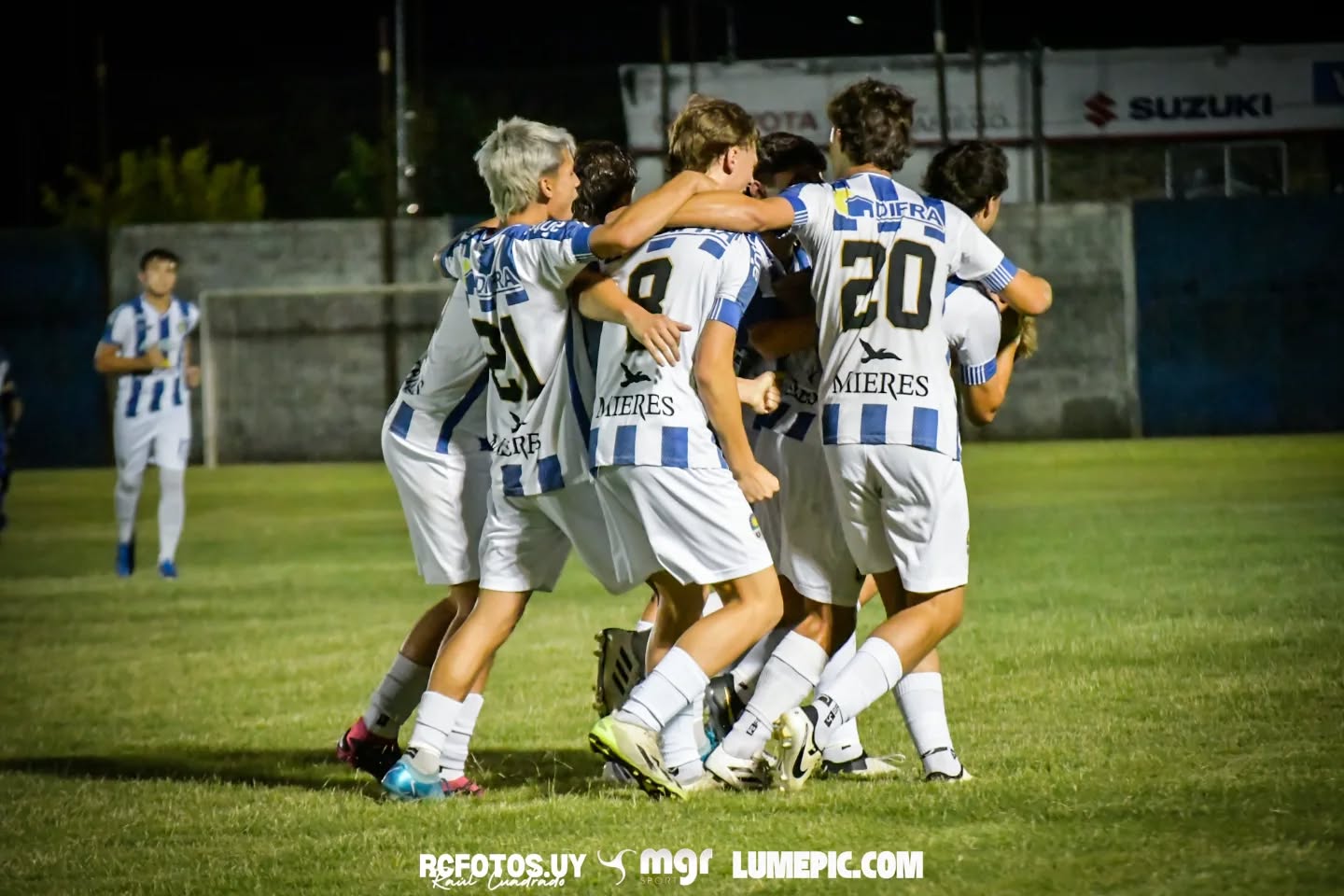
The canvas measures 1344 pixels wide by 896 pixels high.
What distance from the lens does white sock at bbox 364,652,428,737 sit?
641cm

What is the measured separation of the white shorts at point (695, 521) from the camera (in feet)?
17.9

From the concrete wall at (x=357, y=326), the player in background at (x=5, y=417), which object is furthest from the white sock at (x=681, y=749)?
the concrete wall at (x=357, y=326)

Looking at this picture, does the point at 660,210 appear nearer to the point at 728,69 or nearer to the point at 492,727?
the point at 492,727

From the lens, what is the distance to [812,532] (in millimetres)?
6016

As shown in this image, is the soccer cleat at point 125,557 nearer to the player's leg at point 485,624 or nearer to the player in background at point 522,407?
the player's leg at point 485,624

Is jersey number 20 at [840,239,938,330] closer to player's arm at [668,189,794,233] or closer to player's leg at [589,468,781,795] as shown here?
player's arm at [668,189,794,233]

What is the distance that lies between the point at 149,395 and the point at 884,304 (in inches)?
367

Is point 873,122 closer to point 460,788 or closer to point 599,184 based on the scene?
point 599,184

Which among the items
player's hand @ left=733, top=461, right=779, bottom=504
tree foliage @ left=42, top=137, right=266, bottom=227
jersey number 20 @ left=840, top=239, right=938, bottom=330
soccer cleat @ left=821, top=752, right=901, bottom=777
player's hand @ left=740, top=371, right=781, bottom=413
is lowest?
soccer cleat @ left=821, top=752, right=901, bottom=777

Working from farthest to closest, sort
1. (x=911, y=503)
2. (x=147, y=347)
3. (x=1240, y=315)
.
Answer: (x=1240, y=315) → (x=147, y=347) → (x=911, y=503)

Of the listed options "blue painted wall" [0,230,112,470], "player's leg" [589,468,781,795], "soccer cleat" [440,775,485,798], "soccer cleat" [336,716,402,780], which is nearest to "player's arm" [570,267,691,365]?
"player's leg" [589,468,781,795]

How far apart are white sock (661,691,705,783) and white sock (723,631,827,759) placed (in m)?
0.10

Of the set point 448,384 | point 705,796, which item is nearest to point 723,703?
point 705,796

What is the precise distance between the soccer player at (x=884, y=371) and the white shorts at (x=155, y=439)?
8992 mm
